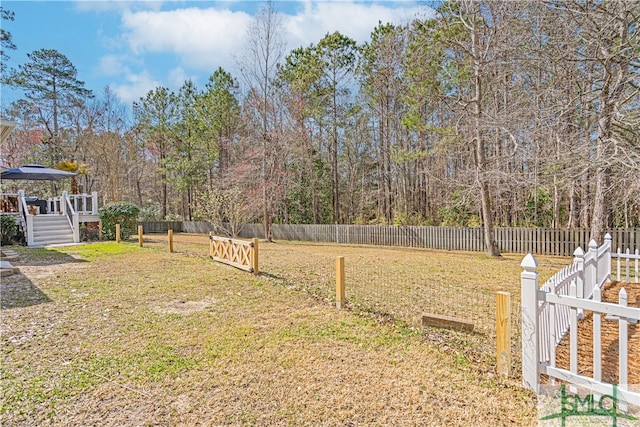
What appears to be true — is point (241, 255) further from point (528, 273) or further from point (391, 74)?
point (391, 74)

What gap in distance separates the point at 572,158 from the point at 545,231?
16.9 ft

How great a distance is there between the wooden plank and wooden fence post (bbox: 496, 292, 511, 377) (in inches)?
43.6

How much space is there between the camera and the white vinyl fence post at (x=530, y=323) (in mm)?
2652

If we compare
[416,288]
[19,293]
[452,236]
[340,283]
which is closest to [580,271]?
[416,288]

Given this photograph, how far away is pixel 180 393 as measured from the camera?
2.71 metres

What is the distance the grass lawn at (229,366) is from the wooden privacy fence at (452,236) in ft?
32.4

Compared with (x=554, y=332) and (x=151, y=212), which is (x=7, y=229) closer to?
(x=151, y=212)

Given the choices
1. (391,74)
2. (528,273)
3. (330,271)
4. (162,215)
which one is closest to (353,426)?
(528,273)

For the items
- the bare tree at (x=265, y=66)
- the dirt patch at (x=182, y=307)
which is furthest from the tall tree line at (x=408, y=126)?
the dirt patch at (x=182, y=307)

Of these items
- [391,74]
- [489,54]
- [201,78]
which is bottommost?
[489,54]

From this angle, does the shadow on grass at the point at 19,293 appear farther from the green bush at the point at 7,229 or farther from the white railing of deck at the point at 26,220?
the green bush at the point at 7,229

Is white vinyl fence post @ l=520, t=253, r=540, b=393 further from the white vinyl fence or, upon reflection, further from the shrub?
the shrub

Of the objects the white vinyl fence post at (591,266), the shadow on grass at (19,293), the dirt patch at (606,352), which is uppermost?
the white vinyl fence post at (591,266)

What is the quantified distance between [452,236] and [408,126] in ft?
16.8
